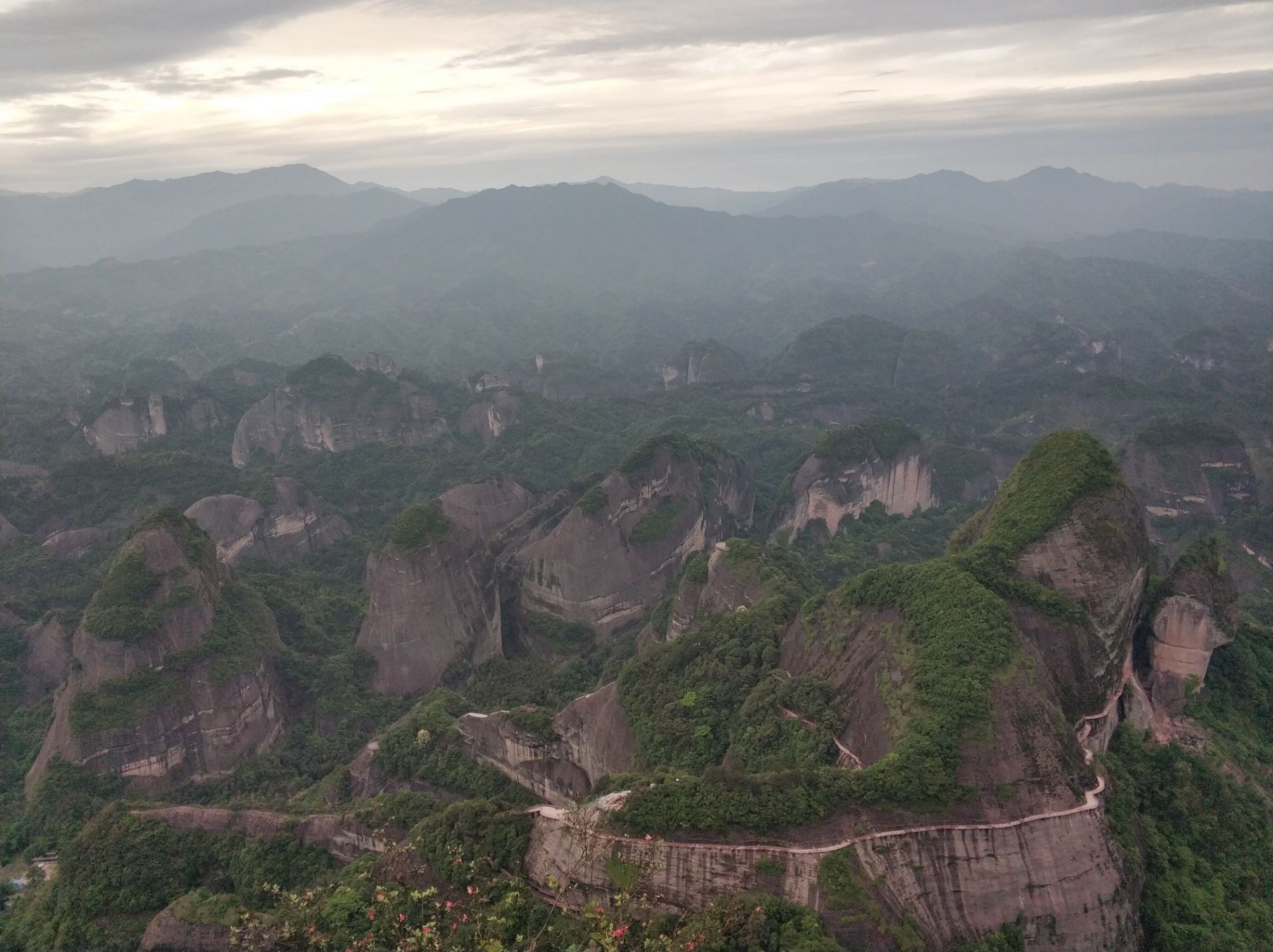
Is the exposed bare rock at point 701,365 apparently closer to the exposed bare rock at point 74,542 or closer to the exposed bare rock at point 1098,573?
the exposed bare rock at point 74,542

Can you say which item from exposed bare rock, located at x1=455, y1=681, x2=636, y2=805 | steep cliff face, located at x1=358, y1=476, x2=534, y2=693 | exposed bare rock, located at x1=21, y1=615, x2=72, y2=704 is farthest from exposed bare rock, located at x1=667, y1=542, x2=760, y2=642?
exposed bare rock, located at x1=21, y1=615, x2=72, y2=704

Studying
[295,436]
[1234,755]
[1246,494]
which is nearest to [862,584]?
[1234,755]

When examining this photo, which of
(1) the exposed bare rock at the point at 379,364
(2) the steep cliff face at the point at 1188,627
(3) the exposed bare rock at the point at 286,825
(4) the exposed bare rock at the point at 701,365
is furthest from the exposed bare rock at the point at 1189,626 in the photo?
(4) the exposed bare rock at the point at 701,365

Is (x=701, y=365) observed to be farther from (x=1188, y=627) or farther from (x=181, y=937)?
(x=181, y=937)

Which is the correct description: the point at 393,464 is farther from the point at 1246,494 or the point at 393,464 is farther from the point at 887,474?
the point at 1246,494

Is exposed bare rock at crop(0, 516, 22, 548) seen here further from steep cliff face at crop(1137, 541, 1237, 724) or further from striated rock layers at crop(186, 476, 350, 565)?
steep cliff face at crop(1137, 541, 1237, 724)

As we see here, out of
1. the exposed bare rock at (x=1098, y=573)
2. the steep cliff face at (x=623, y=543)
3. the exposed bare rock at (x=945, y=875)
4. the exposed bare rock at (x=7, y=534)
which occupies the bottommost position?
the exposed bare rock at (x=7, y=534)
